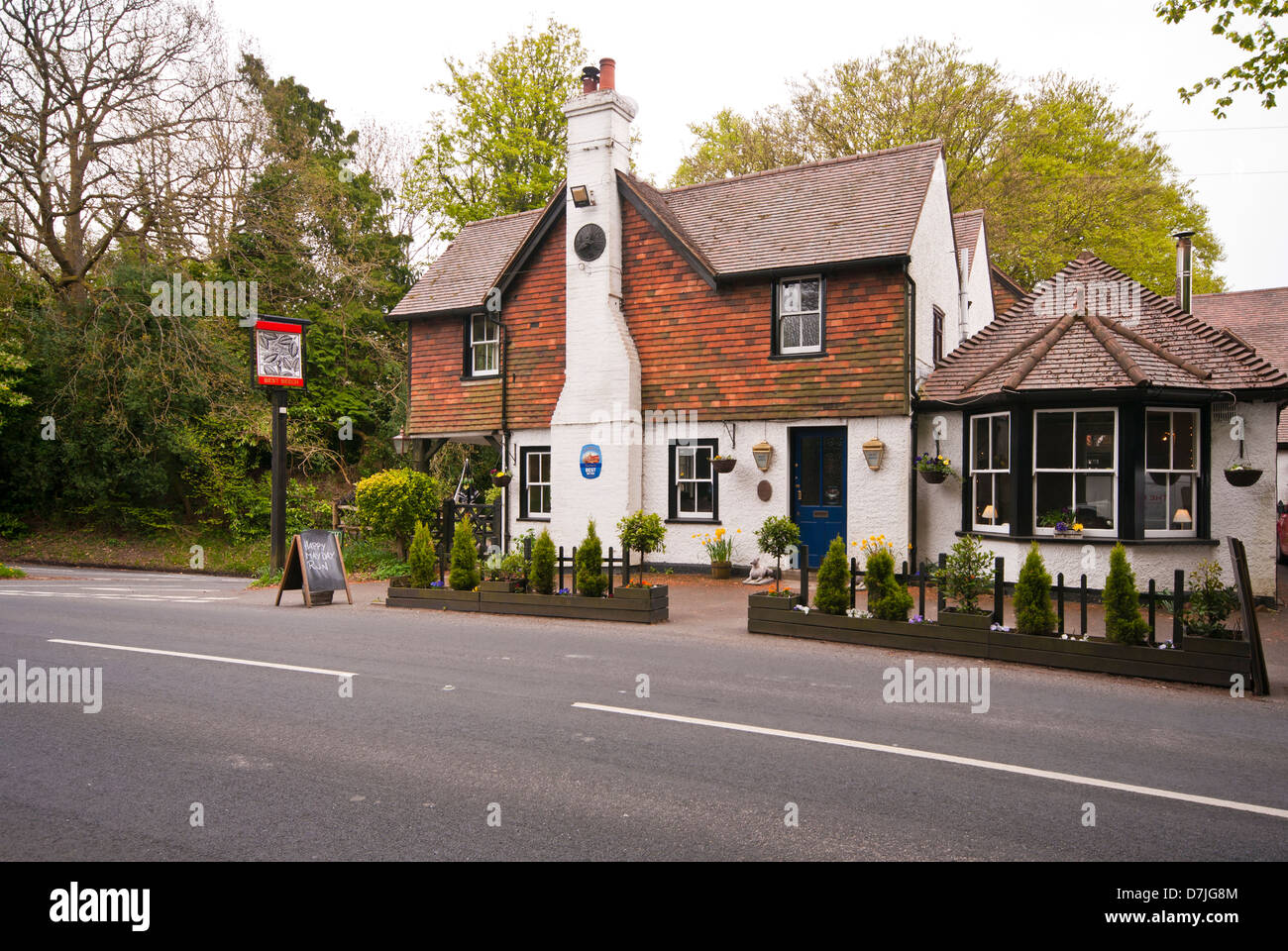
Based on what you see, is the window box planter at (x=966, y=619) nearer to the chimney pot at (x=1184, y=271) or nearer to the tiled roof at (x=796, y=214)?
the tiled roof at (x=796, y=214)

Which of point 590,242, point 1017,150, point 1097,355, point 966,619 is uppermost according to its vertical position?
point 1017,150

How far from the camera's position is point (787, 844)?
425cm

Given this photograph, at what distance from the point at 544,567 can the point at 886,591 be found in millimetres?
4925

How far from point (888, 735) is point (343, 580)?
10.2 metres

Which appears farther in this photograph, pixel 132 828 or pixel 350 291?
pixel 350 291

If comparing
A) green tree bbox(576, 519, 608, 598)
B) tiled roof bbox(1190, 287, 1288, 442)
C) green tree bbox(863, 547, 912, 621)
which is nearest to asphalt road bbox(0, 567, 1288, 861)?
green tree bbox(863, 547, 912, 621)

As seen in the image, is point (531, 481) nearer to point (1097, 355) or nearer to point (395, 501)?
point (395, 501)

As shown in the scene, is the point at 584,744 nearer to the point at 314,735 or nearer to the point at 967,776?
the point at 314,735

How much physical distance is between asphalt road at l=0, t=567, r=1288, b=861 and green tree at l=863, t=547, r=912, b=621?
0.80 meters

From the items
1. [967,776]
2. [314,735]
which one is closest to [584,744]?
[314,735]

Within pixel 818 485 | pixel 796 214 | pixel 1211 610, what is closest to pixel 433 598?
pixel 818 485

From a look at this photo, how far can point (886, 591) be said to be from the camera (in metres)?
10.2

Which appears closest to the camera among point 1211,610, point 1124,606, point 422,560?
point 1211,610
